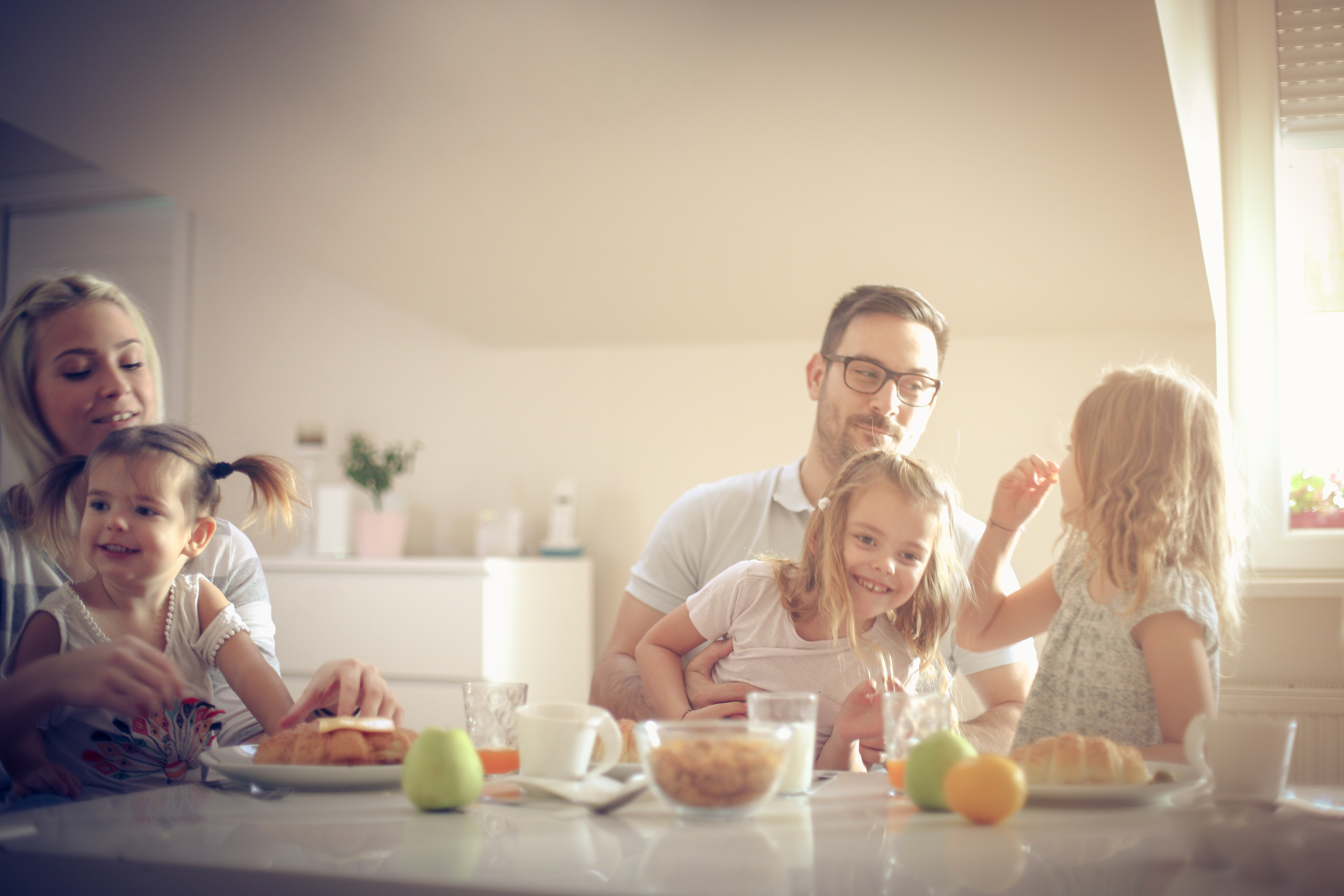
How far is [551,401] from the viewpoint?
3422 mm

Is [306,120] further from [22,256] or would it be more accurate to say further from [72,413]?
[22,256]

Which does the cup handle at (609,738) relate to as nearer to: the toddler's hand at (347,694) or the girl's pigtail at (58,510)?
the toddler's hand at (347,694)

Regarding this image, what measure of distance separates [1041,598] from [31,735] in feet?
4.38

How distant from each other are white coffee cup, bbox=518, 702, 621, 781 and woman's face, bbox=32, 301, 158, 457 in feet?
2.74

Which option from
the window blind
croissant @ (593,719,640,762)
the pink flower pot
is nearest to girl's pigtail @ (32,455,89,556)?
croissant @ (593,719,640,762)

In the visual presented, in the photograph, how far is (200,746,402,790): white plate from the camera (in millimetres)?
888

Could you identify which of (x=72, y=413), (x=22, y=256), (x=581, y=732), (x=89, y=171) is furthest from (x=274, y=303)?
(x=581, y=732)

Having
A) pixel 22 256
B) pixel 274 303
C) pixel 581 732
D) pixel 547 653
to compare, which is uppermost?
pixel 22 256

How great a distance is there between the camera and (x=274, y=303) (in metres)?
3.75

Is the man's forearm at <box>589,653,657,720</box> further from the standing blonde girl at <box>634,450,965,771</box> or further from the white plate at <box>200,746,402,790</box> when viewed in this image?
the white plate at <box>200,746,402,790</box>

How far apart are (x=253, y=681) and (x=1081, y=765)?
96 cm

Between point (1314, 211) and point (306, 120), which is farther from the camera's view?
point (1314, 211)

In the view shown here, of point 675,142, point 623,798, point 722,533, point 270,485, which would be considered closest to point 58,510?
point 270,485

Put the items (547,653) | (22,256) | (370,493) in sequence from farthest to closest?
(22,256) → (370,493) → (547,653)
